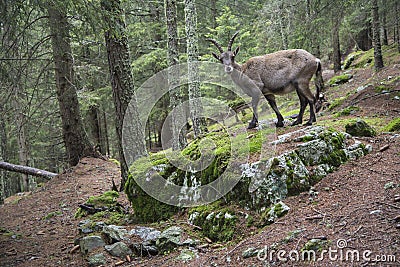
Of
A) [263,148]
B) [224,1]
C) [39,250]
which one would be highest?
[224,1]

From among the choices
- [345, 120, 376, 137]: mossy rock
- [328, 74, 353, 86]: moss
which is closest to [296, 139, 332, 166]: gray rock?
[345, 120, 376, 137]: mossy rock

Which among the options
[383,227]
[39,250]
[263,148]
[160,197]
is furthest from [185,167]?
[383,227]

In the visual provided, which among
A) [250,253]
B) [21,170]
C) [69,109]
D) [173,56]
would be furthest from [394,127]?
[21,170]

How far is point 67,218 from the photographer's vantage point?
729 cm

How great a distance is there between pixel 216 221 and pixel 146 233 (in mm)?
1187

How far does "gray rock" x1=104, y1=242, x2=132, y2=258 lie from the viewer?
470 centimetres

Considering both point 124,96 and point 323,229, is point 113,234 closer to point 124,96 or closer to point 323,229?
point 323,229

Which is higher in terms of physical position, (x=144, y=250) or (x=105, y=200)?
(x=105, y=200)

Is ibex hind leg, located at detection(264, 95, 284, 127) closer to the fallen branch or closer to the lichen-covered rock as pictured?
the lichen-covered rock

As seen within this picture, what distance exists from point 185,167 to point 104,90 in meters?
11.2

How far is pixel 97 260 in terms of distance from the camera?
4582 millimetres

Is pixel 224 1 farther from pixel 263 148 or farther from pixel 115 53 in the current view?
pixel 263 148

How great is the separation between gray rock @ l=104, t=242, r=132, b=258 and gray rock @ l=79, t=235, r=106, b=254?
26 cm

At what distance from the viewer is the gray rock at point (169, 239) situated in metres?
4.62
